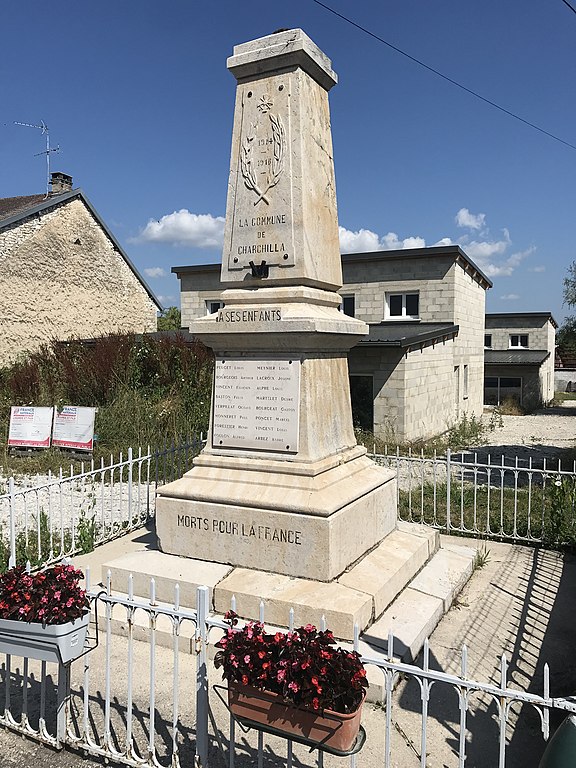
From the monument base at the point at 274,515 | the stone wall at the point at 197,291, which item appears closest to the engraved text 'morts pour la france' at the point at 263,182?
the monument base at the point at 274,515

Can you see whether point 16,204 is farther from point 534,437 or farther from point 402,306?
point 534,437

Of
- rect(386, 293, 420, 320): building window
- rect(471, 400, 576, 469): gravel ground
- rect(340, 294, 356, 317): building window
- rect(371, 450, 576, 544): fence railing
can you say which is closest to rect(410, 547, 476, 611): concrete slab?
rect(371, 450, 576, 544): fence railing

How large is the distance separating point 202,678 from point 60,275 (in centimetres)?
1862

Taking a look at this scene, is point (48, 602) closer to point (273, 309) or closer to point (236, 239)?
point (273, 309)

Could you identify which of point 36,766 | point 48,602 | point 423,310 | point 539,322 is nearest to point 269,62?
point 48,602

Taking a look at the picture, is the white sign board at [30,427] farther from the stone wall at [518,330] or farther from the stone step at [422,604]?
Answer: the stone wall at [518,330]

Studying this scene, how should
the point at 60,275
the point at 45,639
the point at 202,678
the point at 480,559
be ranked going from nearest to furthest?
1. the point at 202,678
2. the point at 45,639
3. the point at 480,559
4. the point at 60,275

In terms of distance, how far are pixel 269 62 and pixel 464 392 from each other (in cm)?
1749

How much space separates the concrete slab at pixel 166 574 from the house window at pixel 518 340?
93.4 ft

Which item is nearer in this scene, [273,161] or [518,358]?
[273,161]

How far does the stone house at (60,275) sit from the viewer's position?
1795 centimetres

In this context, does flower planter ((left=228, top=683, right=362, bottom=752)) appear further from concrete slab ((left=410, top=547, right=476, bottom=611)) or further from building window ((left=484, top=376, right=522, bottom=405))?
building window ((left=484, top=376, right=522, bottom=405))

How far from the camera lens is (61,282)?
63.9 ft

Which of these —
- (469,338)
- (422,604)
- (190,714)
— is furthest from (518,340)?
(190,714)
